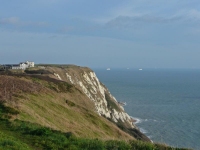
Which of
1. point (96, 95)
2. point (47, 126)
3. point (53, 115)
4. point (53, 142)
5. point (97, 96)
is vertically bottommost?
point (97, 96)

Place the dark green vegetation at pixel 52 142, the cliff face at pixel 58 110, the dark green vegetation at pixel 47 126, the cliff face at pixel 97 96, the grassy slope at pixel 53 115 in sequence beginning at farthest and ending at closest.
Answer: the cliff face at pixel 97 96 → the cliff face at pixel 58 110 → the grassy slope at pixel 53 115 → the dark green vegetation at pixel 47 126 → the dark green vegetation at pixel 52 142

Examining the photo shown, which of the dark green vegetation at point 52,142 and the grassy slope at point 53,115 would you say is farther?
the grassy slope at point 53,115

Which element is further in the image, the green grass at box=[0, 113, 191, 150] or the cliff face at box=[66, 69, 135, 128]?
the cliff face at box=[66, 69, 135, 128]

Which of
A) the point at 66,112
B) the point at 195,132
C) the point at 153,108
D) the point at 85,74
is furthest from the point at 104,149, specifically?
the point at 153,108

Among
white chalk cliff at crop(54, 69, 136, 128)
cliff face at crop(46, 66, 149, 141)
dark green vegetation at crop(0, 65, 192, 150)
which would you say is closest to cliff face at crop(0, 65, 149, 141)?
dark green vegetation at crop(0, 65, 192, 150)

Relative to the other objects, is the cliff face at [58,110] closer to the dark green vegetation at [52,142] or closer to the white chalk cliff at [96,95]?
the dark green vegetation at [52,142]

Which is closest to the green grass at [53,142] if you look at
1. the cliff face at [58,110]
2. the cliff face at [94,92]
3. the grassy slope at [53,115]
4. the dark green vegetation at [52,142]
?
the dark green vegetation at [52,142]

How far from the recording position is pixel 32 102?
96.2 feet

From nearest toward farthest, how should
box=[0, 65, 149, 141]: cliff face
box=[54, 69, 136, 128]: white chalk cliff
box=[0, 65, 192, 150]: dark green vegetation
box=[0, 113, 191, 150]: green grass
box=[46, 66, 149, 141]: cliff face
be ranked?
box=[0, 113, 191, 150]: green grass → box=[0, 65, 192, 150]: dark green vegetation → box=[0, 65, 149, 141]: cliff face → box=[46, 66, 149, 141]: cliff face → box=[54, 69, 136, 128]: white chalk cliff

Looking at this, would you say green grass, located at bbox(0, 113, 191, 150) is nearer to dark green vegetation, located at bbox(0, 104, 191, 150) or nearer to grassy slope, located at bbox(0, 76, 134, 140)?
dark green vegetation, located at bbox(0, 104, 191, 150)

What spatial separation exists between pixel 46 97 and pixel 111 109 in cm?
5372

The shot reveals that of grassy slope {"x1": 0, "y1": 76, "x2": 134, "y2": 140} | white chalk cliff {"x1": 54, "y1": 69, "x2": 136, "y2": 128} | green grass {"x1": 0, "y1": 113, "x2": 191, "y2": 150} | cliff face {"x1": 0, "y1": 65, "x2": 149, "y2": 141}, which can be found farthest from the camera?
white chalk cliff {"x1": 54, "y1": 69, "x2": 136, "y2": 128}

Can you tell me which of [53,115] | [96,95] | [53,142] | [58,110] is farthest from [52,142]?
[96,95]

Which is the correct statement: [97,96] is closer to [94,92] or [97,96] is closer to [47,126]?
[94,92]
